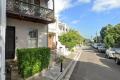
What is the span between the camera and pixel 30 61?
14039 millimetres

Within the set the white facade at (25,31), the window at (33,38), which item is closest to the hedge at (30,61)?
the white facade at (25,31)

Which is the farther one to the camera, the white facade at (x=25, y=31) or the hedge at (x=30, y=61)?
the white facade at (x=25, y=31)

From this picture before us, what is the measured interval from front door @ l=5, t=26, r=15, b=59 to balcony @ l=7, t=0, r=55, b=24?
4.21ft

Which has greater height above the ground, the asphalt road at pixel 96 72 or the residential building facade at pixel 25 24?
the residential building facade at pixel 25 24

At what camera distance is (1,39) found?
18.9 ft

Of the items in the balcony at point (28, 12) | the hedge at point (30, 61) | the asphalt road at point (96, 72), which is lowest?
the asphalt road at point (96, 72)

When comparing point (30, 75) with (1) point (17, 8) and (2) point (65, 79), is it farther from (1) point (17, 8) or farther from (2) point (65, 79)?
(1) point (17, 8)

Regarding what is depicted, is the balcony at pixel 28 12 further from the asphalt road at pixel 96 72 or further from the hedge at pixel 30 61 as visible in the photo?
the asphalt road at pixel 96 72

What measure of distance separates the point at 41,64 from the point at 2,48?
10580 millimetres

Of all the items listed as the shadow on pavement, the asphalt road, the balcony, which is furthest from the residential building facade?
the shadow on pavement

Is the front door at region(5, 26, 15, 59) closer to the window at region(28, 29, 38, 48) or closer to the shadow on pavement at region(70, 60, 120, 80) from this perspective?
the window at region(28, 29, 38, 48)

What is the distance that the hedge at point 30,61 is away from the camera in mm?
13203

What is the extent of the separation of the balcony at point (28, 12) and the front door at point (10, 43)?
4.21ft

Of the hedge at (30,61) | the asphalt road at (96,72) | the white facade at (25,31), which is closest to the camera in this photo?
the hedge at (30,61)
